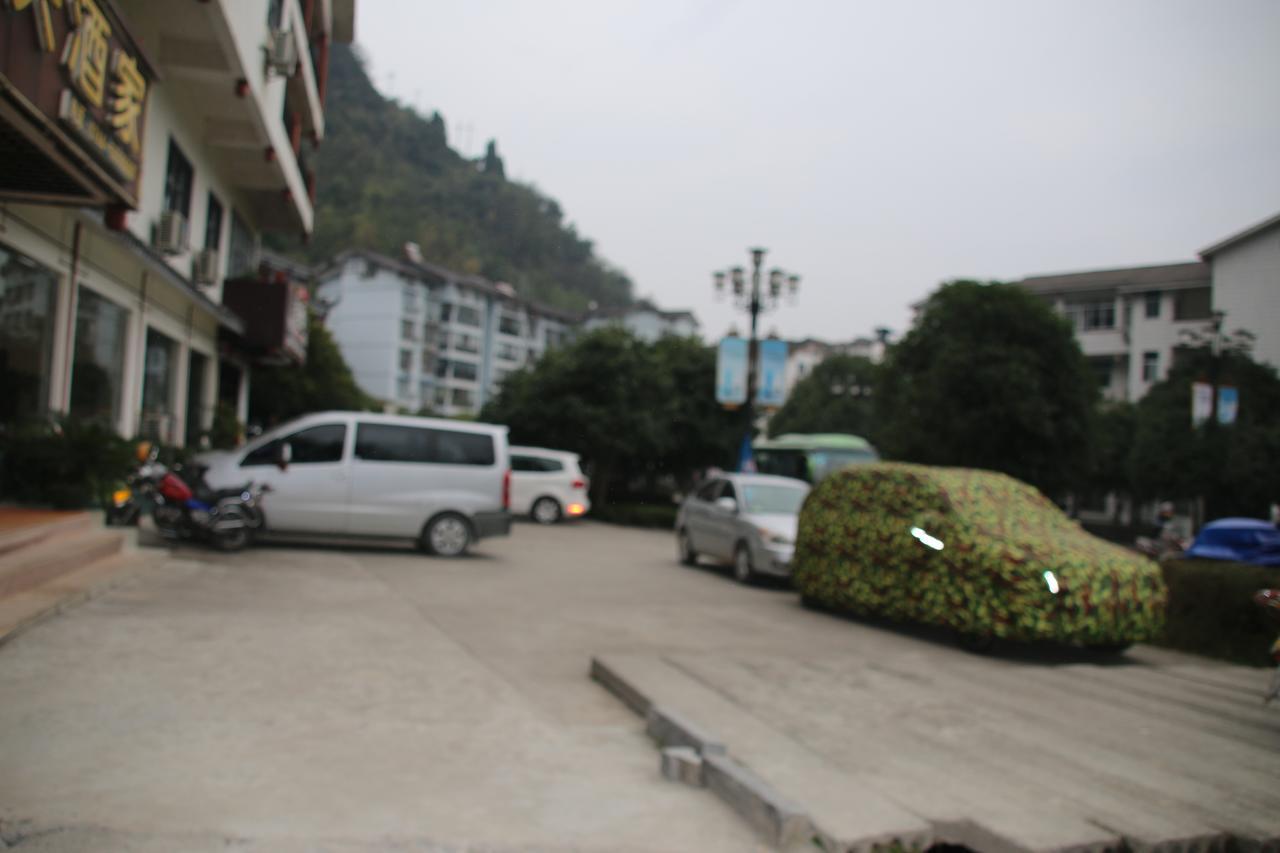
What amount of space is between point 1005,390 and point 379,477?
20.8m

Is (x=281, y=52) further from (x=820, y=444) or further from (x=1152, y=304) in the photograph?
(x=1152, y=304)

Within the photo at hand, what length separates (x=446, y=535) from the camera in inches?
597

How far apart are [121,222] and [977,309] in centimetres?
2556

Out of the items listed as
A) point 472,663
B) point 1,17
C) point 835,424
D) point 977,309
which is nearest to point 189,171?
point 1,17

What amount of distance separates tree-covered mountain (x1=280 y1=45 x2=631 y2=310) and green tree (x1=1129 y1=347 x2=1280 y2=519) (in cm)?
4428

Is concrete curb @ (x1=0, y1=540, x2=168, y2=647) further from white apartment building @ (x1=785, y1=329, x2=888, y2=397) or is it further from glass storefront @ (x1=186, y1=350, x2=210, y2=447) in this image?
white apartment building @ (x1=785, y1=329, x2=888, y2=397)

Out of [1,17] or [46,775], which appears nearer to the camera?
[46,775]

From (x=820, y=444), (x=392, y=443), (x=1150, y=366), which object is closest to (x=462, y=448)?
(x=392, y=443)

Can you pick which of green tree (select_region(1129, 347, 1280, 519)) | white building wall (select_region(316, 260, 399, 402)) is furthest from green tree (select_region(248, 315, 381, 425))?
white building wall (select_region(316, 260, 399, 402))

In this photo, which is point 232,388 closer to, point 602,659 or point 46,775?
point 602,659

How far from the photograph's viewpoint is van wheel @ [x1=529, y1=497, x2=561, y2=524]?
88.5 ft

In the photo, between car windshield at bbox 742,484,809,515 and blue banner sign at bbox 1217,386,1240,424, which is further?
blue banner sign at bbox 1217,386,1240,424

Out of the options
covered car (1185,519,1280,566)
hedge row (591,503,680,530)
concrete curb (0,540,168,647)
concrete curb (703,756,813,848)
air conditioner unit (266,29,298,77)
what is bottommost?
hedge row (591,503,680,530)

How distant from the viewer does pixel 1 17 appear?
637 centimetres
